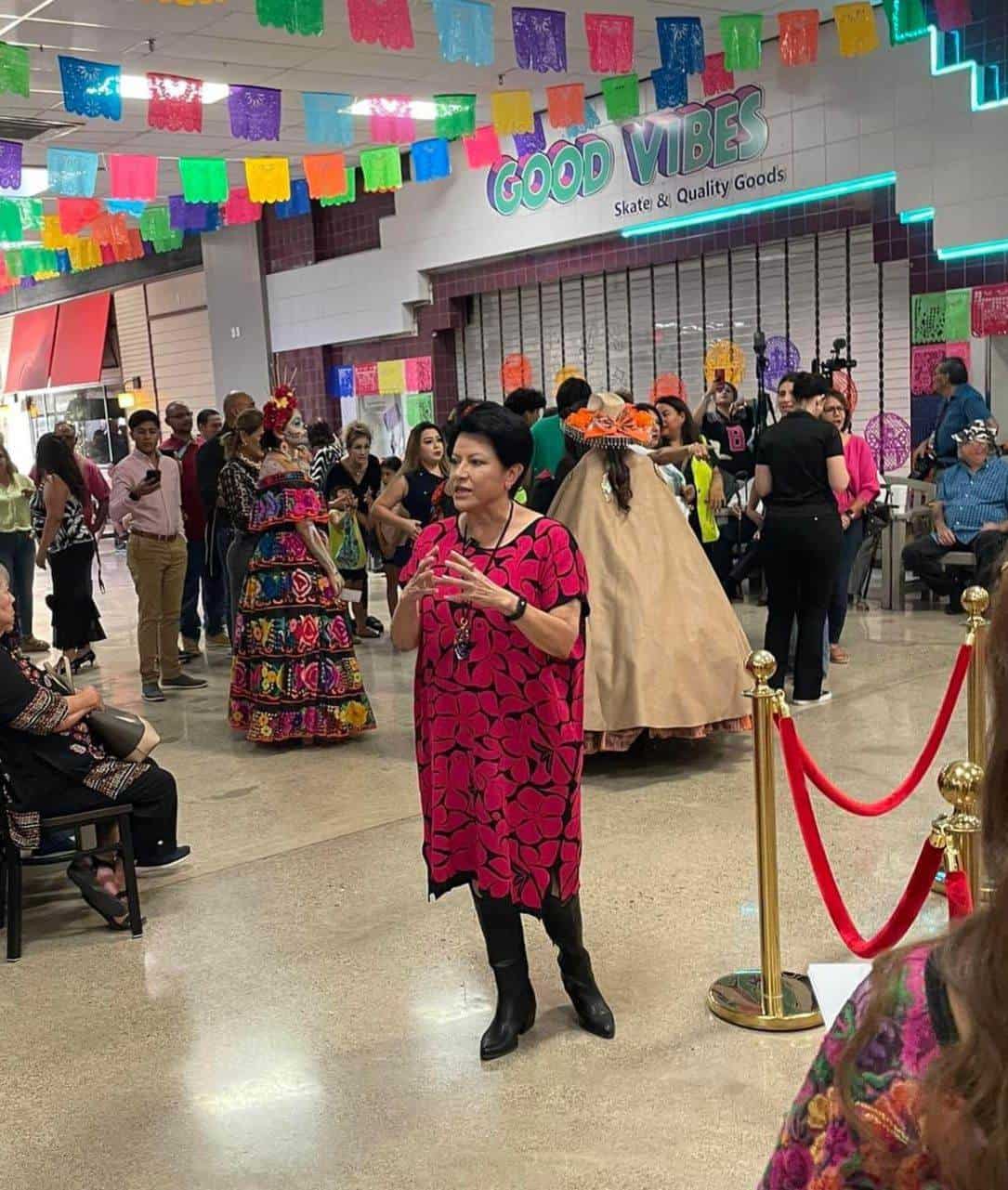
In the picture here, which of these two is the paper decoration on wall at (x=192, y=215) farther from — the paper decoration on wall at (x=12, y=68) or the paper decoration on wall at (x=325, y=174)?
the paper decoration on wall at (x=12, y=68)

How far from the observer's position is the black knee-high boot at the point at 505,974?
3.00m

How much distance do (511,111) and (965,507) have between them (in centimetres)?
418

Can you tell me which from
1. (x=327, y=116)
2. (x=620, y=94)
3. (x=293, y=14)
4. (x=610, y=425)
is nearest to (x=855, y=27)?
(x=620, y=94)

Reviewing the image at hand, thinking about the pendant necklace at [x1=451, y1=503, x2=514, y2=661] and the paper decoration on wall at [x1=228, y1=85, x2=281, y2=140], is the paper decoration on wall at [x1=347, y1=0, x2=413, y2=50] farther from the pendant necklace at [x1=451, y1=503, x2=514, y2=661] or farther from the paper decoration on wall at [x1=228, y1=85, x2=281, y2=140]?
the pendant necklace at [x1=451, y1=503, x2=514, y2=661]

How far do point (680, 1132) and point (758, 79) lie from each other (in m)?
9.12

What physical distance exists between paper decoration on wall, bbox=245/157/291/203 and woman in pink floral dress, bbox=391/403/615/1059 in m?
7.95

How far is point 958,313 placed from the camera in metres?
9.00

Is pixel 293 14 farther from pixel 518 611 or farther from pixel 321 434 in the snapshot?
pixel 518 611

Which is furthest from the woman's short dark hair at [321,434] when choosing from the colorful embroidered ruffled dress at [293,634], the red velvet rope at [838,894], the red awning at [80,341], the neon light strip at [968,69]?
the red awning at [80,341]

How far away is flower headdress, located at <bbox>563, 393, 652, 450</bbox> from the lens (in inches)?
197

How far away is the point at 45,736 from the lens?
3779 mm

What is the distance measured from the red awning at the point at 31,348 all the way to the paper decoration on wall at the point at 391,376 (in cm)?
902

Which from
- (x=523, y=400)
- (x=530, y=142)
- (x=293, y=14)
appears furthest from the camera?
(x=530, y=142)

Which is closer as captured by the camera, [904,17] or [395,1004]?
[395,1004]
